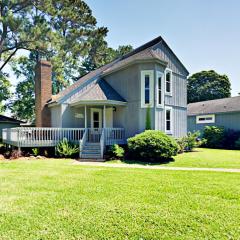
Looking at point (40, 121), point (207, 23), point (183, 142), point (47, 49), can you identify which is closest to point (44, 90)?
point (40, 121)

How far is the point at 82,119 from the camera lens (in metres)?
17.2

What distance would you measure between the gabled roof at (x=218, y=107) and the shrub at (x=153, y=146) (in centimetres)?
1253

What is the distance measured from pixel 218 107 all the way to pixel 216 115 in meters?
1.14

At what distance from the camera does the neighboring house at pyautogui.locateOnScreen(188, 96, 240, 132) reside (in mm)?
22188

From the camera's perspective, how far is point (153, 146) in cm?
1231

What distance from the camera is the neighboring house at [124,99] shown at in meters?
15.4

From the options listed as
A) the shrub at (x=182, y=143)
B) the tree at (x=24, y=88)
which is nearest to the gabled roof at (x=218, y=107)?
the shrub at (x=182, y=143)

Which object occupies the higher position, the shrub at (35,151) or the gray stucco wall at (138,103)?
the gray stucco wall at (138,103)

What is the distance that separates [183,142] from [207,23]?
834cm

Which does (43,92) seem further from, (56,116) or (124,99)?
(124,99)

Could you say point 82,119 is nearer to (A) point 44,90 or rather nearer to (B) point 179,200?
(A) point 44,90

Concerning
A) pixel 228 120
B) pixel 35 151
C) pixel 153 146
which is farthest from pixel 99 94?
pixel 228 120

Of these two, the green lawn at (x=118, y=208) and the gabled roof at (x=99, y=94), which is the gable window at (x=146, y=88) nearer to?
the gabled roof at (x=99, y=94)

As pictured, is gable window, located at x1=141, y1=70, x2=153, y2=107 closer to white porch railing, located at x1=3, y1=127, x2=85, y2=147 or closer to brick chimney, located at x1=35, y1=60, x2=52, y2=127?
white porch railing, located at x1=3, y1=127, x2=85, y2=147
